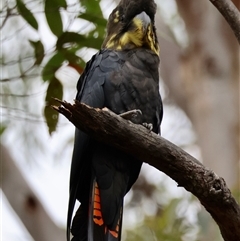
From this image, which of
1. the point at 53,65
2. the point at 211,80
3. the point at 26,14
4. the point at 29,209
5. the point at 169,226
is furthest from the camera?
the point at 211,80

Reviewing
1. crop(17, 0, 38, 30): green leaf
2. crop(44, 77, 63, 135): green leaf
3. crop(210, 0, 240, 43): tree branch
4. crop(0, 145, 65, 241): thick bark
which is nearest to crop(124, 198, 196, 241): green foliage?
crop(0, 145, 65, 241): thick bark

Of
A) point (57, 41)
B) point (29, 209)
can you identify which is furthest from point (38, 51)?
point (29, 209)

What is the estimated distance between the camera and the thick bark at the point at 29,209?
4070 millimetres

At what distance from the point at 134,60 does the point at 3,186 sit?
192 cm

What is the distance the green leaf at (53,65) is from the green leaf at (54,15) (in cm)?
11

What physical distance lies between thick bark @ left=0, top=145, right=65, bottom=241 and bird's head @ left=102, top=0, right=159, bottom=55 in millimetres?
1665

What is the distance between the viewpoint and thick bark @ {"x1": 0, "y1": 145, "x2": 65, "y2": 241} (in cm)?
407

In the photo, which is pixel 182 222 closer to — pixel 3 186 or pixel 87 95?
pixel 3 186

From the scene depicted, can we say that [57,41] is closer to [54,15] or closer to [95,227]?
[54,15]

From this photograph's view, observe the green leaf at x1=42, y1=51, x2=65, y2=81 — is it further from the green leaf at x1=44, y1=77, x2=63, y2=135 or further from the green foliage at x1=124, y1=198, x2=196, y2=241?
the green foliage at x1=124, y1=198, x2=196, y2=241

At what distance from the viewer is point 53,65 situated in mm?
2887

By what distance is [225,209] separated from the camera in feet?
7.06

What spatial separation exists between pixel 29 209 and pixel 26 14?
5.68 feet

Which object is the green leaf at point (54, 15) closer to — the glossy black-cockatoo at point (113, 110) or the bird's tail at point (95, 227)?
the glossy black-cockatoo at point (113, 110)
